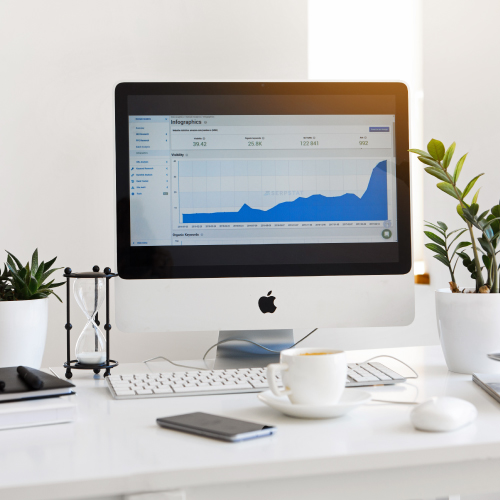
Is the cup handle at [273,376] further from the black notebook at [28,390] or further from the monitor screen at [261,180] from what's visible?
the monitor screen at [261,180]

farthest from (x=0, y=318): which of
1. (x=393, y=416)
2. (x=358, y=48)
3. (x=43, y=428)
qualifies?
(x=358, y=48)

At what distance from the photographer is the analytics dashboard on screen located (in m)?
1.11

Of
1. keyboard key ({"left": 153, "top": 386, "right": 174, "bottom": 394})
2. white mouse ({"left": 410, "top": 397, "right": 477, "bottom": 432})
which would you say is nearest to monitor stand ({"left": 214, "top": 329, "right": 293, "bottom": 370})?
keyboard key ({"left": 153, "top": 386, "right": 174, "bottom": 394})

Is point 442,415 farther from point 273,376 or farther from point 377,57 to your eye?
point 377,57

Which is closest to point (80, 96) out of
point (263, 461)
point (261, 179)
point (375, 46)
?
point (261, 179)

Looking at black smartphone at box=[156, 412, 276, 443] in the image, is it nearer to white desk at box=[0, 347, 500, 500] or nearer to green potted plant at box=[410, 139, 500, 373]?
white desk at box=[0, 347, 500, 500]

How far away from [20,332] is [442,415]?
719 millimetres

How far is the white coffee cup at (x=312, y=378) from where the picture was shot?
697 mm

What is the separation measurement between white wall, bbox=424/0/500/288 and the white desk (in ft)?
3.18

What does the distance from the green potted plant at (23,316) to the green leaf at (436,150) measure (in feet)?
2.46

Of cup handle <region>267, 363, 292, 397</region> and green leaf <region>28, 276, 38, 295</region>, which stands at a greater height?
green leaf <region>28, 276, 38, 295</region>

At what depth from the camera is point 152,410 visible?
2.52ft

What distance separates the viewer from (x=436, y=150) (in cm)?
100

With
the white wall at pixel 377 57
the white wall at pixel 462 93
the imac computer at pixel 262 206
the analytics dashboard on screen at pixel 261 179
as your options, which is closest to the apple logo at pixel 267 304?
the imac computer at pixel 262 206
